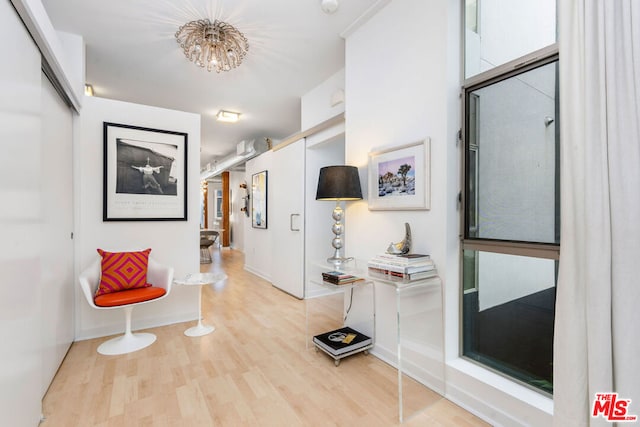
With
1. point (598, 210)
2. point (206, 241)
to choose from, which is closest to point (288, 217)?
point (206, 241)

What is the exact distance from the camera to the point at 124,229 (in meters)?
3.04

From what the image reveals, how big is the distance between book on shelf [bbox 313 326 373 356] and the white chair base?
163cm

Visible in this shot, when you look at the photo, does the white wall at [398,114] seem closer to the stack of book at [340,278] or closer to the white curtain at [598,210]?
the stack of book at [340,278]

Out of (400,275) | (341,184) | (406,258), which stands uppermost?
(341,184)

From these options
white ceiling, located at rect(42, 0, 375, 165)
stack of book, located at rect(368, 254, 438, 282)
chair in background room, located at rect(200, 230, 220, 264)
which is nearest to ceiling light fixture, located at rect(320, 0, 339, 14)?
white ceiling, located at rect(42, 0, 375, 165)

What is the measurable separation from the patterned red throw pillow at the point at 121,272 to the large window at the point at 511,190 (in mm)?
2898

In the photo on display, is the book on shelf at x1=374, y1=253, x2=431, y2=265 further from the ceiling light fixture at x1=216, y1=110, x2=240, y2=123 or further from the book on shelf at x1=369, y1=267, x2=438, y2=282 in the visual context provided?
the ceiling light fixture at x1=216, y1=110, x2=240, y2=123

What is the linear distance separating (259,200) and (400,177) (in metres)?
3.71

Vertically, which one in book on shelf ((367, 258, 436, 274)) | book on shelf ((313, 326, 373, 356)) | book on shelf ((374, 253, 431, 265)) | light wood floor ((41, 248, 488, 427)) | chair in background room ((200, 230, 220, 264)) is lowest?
light wood floor ((41, 248, 488, 427))

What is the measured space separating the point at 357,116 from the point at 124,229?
8.77 ft

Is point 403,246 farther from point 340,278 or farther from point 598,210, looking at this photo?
point 598,210

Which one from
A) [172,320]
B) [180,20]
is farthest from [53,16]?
[172,320]

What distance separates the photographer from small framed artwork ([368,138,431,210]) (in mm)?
2120

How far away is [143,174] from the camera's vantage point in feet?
10.2
